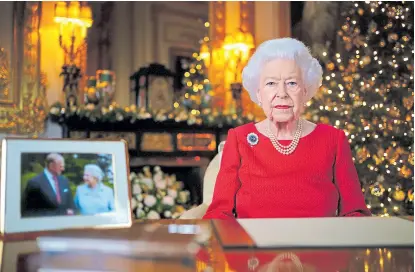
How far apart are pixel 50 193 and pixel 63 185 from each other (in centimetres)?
3

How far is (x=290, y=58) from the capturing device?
152 cm

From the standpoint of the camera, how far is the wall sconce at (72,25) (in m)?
5.28

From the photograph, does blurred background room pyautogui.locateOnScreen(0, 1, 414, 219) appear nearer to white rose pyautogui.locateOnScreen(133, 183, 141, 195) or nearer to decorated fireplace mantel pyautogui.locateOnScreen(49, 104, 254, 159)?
decorated fireplace mantel pyautogui.locateOnScreen(49, 104, 254, 159)

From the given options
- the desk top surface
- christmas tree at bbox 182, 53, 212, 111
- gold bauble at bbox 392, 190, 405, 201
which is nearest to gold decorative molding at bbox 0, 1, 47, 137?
christmas tree at bbox 182, 53, 212, 111

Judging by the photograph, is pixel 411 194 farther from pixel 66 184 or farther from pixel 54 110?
pixel 66 184

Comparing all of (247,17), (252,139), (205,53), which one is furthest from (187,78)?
(252,139)

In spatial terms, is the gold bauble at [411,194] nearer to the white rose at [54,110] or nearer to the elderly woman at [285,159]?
the elderly woman at [285,159]

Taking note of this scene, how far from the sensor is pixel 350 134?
4574 millimetres

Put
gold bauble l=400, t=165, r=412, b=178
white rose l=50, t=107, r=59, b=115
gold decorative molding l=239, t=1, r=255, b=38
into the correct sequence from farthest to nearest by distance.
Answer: gold decorative molding l=239, t=1, r=255, b=38 → white rose l=50, t=107, r=59, b=115 → gold bauble l=400, t=165, r=412, b=178

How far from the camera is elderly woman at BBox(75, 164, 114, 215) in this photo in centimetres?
107

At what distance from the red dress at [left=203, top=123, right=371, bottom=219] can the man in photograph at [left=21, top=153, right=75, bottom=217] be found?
1.63 feet

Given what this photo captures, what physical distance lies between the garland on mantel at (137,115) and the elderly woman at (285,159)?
3.58 m

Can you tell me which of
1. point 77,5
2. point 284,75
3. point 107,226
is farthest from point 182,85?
point 107,226

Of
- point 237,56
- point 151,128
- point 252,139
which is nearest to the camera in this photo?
point 252,139
